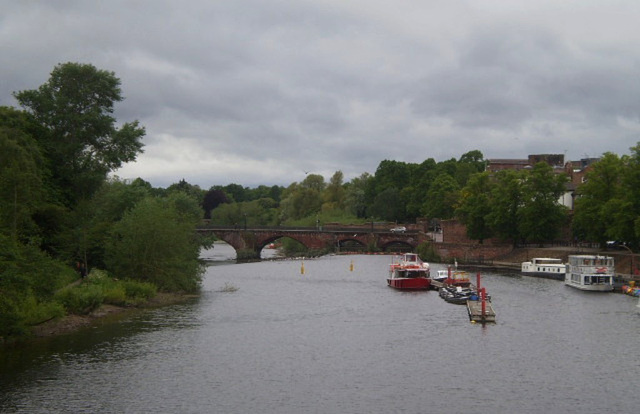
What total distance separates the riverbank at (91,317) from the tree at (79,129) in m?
14.0

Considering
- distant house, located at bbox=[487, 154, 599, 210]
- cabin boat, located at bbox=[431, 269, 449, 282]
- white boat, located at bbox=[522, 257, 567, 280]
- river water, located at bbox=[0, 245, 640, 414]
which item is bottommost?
river water, located at bbox=[0, 245, 640, 414]

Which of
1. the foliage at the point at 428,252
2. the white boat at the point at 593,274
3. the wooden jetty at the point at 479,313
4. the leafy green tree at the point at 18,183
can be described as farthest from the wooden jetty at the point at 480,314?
the foliage at the point at 428,252

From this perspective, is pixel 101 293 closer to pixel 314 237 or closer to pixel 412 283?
pixel 412 283

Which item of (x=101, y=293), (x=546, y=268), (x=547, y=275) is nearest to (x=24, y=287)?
(x=101, y=293)

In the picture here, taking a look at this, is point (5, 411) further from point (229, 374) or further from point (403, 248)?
point (403, 248)

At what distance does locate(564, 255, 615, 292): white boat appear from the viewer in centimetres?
7125

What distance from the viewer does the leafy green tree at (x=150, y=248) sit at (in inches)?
2473

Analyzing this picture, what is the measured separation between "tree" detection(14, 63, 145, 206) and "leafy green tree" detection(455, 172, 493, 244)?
61.8 metres

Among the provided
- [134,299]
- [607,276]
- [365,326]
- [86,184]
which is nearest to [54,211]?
[86,184]

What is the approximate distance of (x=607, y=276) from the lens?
7144 cm

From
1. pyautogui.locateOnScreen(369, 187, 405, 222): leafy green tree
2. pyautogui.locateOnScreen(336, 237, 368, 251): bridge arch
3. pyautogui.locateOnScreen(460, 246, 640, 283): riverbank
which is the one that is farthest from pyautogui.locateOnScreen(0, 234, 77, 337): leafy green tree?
pyautogui.locateOnScreen(369, 187, 405, 222): leafy green tree

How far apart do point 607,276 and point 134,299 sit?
149 ft

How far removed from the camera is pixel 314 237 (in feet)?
468

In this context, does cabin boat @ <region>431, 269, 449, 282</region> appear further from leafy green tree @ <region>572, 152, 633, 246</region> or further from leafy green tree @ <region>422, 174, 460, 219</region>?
leafy green tree @ <region>422, 174, 460, 219</region>
